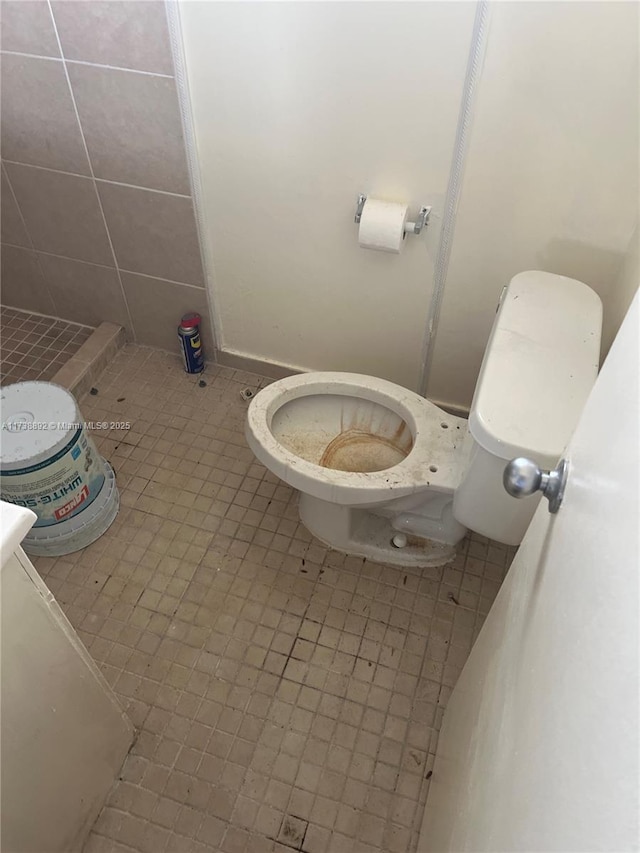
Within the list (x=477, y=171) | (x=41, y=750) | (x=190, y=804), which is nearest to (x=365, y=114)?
(x=477, y=171)

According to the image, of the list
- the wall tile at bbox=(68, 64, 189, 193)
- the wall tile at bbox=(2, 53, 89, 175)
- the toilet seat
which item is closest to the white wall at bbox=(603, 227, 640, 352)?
the toilet seat

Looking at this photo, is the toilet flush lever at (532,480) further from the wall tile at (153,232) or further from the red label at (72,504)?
the wall tile at (153,232)

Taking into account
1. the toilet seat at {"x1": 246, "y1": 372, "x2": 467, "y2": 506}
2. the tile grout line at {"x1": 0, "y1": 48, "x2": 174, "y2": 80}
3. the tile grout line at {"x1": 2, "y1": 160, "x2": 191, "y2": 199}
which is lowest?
the toilet seat at {"x1": 246, "y1": 372, "x2": 467, "y2": 506}

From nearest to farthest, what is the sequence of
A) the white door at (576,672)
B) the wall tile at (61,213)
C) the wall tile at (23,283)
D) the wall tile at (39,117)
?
the white door at (576,672)
the wall tile at (39,117)
the wall tile at (61,213)
the wall tile at (23,283)

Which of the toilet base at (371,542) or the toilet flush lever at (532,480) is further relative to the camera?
the toilet base at (371,542)

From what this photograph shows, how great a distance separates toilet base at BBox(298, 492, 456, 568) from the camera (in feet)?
5.06

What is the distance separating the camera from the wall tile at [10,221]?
1.82 metres

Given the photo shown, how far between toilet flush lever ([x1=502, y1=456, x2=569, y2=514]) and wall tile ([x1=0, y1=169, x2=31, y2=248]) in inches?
71.1

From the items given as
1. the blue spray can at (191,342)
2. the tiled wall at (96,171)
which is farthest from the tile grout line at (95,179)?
the blue spray can at (191,342)

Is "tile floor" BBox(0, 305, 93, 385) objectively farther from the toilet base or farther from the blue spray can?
the toilet base

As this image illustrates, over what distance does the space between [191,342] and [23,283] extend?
67 centimetres

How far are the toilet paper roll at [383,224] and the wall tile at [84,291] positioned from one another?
2.93 feet

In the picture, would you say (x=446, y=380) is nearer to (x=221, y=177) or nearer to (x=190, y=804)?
(x=221, y=177)

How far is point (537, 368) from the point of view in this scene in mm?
1112
